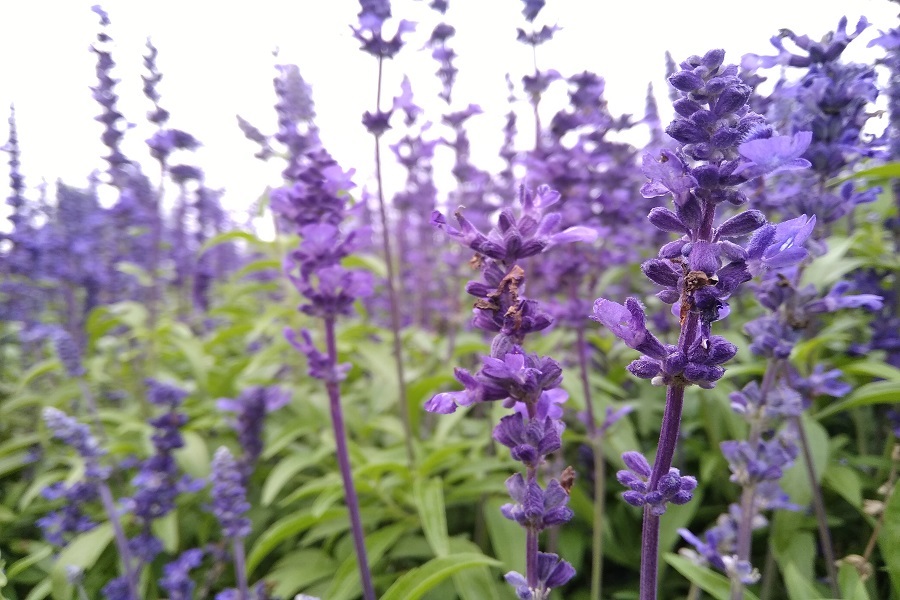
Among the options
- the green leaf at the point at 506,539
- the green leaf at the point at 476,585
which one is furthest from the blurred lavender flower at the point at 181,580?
the green leaf at the point at 506,539

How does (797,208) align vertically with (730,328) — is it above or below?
above

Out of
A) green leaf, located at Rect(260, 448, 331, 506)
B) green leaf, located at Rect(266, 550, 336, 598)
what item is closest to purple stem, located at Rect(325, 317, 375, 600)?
green leaf, located at Rect(266, 550, 336, 598)

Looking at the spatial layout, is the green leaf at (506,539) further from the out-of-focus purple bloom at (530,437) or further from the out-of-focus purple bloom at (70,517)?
the out-of-focus purple bloom at (70,517)

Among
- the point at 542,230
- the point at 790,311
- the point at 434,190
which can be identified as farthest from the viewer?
the point at 434,190

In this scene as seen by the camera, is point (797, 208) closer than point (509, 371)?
No

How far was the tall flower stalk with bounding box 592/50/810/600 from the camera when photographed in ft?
3.05

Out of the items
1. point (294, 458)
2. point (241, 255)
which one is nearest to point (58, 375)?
point (294, 458)

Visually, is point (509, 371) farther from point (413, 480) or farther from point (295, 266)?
point (413, 480)

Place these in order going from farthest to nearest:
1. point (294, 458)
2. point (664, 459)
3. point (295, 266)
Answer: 1. point (294, 458)
2. point (295, 266)
3. point (664, 459)

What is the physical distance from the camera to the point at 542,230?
1.25 meters

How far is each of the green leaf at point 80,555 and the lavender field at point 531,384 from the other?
1 cm

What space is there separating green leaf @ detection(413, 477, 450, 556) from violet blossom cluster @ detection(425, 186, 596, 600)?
918mm

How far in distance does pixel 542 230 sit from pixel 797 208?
51.2 inches

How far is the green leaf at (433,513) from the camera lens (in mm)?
2047
